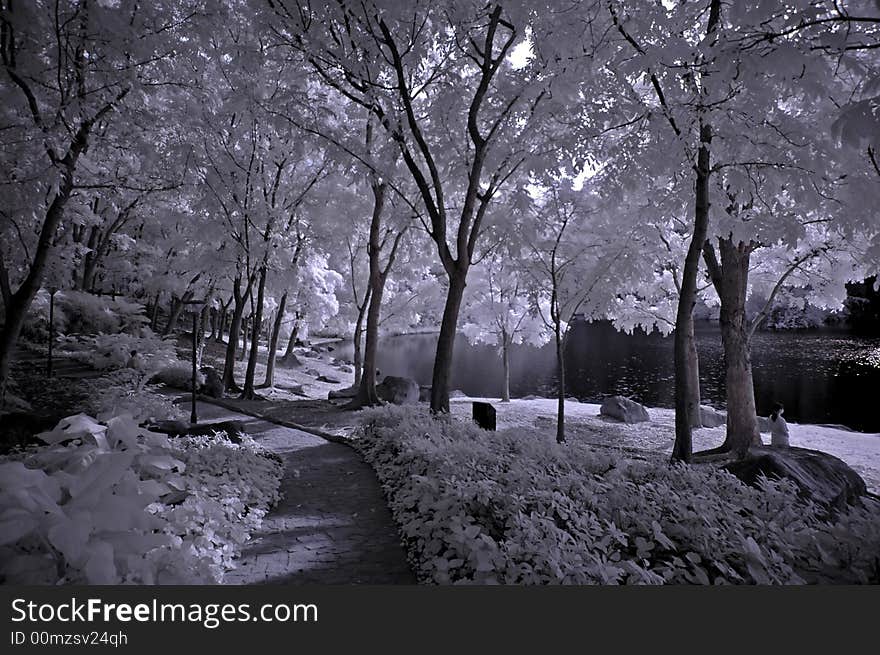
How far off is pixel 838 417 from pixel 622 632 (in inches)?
986

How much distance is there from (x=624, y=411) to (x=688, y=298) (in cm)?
937

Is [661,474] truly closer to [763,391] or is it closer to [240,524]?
[240,524]

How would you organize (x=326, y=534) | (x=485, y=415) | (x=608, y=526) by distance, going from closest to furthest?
(x=608, y=526), (x=326, y=534), (x=485, y=415)

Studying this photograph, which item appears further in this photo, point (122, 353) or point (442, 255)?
point (122, 353)

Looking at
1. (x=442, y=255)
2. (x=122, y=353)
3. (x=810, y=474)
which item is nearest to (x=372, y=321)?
(x=442, y=255)

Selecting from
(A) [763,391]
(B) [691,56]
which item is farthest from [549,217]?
(A) [763,391]

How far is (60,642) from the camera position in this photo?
7.06 feet

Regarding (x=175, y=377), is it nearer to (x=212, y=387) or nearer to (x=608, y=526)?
(x=212, y=387)

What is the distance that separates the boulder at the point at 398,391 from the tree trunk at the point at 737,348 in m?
9.24

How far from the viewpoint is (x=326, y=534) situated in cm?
477

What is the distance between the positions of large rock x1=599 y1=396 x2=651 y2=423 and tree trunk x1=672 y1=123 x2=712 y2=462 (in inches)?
348

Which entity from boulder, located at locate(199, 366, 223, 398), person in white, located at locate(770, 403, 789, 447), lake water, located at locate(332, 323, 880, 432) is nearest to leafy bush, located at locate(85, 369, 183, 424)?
boulder, located at locate(199, 366, 223, 398)

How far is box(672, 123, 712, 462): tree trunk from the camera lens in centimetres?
644

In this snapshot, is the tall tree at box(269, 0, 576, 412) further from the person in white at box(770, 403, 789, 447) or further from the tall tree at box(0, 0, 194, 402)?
the person in white at box(770, 403, 789, 447)
